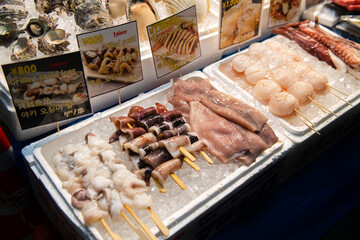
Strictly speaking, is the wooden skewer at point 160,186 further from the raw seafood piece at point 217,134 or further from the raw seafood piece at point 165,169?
the raw seafood piece at point 217,134

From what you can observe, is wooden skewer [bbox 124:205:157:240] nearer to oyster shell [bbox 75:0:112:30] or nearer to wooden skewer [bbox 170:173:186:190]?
wooden skewer [bbox 170:173:186:190]

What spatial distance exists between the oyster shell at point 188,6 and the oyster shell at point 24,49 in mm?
1315

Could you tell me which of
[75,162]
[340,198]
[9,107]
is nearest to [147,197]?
[75,162]

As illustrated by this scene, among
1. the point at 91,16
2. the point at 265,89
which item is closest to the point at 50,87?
the point at 91,16

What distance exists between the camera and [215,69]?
119 inches

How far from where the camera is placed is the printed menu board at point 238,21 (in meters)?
2.90

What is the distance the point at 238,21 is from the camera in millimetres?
3035

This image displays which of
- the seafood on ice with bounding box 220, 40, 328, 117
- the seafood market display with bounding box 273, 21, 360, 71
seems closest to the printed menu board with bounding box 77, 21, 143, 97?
the seafood on ice with bounding box 220, 40, 328, 117

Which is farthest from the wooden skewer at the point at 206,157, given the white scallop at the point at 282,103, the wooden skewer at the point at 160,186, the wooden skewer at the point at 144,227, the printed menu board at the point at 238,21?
the printed menu board at the point at 238,21

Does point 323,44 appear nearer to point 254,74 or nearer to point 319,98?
point 319,98

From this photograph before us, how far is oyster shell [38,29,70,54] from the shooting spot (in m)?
2.54

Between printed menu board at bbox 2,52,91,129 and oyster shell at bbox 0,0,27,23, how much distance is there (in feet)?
3.64

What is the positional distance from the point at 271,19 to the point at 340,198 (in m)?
2.00

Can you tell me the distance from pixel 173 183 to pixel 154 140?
33 centimetres
